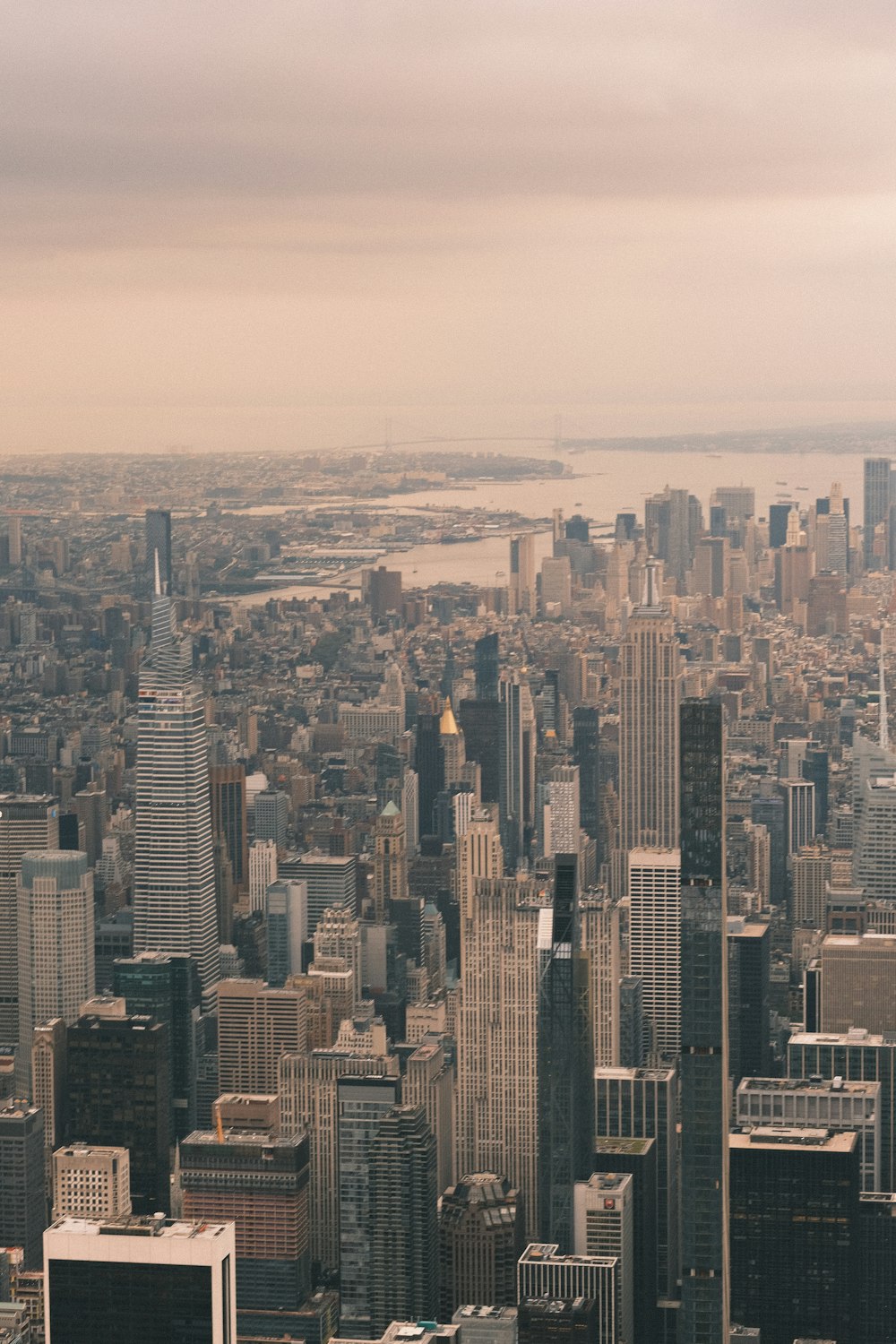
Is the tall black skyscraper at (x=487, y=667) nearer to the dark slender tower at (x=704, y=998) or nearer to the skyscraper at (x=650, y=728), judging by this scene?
the skyscraper at (x=650, y=728)

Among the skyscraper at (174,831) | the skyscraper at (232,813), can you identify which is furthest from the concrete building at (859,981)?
the skyscraper at (232,813)

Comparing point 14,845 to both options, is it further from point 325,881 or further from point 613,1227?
point 613,1227

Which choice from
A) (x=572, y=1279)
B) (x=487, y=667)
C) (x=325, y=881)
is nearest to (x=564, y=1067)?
(x=572, y=1279)

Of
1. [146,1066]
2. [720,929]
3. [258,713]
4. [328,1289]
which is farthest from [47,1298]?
[258,713]

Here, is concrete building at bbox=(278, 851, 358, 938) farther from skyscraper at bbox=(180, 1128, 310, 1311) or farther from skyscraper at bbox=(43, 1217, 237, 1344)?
skyscraper at bbox=(43, 1217, 237, 1344)

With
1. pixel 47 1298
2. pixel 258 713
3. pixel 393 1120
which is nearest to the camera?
pixel 47 1298

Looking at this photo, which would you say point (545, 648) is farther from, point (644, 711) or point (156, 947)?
point (156, 947)
